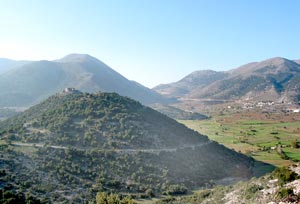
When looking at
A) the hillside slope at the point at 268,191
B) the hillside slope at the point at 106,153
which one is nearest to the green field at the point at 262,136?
the hillside slope at the point at 106,153

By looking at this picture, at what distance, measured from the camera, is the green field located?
90.5m

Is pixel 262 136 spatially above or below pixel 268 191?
below

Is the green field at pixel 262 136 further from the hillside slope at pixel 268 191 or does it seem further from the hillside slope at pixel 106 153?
the hillside slope at pixel 268 191

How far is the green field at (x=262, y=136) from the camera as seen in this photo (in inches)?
3565

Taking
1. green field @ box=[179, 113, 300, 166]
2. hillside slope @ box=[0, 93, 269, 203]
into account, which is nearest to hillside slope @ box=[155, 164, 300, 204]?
hillside slope @ box=[0, 93, 269, 203]

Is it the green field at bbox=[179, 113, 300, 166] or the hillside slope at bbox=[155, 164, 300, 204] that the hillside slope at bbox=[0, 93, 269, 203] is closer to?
the green field at bbox=[179, 113, 300, 166]

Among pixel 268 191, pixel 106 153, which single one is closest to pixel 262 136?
pixel 106 153

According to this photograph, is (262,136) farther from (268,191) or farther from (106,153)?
(268,191)

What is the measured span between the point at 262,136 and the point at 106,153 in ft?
247

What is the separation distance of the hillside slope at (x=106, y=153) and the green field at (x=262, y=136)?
34.3 feet

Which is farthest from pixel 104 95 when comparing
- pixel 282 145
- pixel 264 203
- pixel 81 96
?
pixel 264 203

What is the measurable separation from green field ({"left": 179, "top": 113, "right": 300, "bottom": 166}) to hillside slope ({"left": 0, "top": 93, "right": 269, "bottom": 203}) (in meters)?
10.5

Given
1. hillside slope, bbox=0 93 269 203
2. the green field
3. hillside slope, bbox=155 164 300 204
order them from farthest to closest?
the green field, hillside slope, bbox=0 93 269 203, hillside slope, bbox=155 164 300 204

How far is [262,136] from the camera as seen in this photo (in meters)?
120
